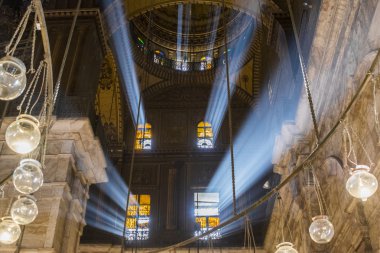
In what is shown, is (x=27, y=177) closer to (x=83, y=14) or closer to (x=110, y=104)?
(x=83, y=14)

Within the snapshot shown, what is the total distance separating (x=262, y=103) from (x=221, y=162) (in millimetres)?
2014

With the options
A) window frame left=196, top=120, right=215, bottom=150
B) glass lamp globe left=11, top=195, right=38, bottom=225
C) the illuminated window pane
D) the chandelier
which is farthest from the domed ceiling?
glass lamp globe left=11, top=195, right=38, bottom=225

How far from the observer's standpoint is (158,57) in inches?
593

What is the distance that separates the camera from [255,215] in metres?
11.5

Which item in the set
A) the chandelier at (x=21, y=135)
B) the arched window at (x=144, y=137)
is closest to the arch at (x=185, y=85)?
the arched window at (x=144, y=137)

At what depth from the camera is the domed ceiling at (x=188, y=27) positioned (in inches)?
612

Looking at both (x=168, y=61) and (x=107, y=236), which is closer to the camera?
(x=107, y=236)

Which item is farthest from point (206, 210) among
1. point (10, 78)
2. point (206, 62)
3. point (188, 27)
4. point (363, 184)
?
point (10, 78)

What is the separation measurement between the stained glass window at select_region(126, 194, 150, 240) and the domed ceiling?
5.62 metres

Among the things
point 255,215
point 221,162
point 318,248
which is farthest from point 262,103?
point 318,248

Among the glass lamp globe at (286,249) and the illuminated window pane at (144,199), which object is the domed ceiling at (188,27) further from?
the glass lamp globe at (286,249)

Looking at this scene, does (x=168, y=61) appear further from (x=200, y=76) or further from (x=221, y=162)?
(x=221, y=162)

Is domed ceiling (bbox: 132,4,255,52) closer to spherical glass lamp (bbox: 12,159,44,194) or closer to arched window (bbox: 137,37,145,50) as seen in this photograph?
arched window (bbox: 137,37,145,50)

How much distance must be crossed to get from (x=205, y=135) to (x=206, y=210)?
246 centimetres
